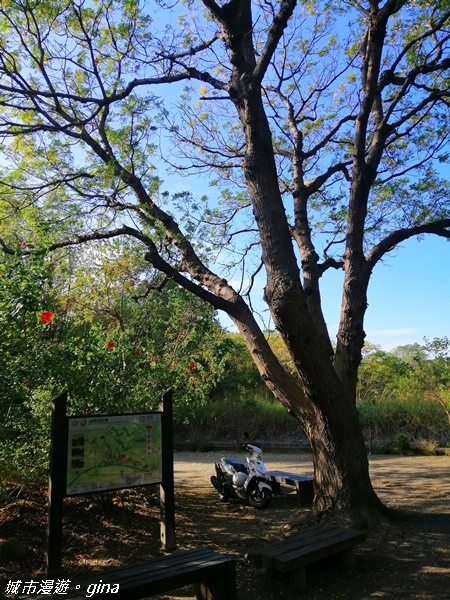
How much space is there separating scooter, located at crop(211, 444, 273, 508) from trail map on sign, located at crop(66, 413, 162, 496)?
94.5 inches

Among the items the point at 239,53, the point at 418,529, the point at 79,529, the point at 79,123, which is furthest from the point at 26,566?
the point at 239,53

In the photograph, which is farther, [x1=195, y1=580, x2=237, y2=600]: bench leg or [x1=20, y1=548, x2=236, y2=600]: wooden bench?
[x1=195, y1=580, x2=237, y2=600]: bench leg

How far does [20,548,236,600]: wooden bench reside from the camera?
3037mm

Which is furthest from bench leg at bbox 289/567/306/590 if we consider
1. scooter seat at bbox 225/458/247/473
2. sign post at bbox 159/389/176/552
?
scooter seat at bbox 225/458/247/473

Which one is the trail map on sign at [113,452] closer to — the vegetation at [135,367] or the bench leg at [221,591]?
the vegetation at [135,367]

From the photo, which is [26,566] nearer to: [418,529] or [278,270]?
[278,270]

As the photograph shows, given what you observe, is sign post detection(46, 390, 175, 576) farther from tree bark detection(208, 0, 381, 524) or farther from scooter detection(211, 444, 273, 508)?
scooter detection(211, 444, 273, 508)

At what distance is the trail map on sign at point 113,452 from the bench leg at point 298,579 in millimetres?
1875

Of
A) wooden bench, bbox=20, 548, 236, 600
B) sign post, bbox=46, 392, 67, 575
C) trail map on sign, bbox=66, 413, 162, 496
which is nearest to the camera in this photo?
wooden bench, bbox=20, 548, 236, 600

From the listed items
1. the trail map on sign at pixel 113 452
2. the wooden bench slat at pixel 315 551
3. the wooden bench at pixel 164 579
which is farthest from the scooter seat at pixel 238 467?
the wooden bench at pixel 164 579

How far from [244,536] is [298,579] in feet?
6.09

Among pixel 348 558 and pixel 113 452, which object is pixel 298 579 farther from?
pixel 113 452

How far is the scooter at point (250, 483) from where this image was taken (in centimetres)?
727

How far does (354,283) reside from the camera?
6.35 m
